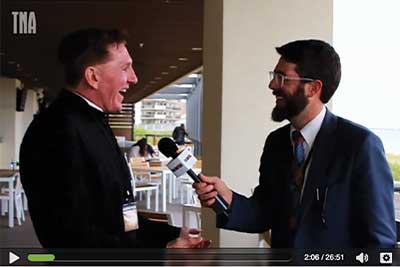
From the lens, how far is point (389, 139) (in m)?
1.21

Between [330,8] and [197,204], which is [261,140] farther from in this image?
[330,8]

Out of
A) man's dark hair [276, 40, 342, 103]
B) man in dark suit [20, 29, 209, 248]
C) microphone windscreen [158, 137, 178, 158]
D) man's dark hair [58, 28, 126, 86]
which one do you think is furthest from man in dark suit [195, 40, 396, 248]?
man's dark hair [58, 28, 126, 86]

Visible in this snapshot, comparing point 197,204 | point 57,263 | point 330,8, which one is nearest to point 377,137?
point 330,8

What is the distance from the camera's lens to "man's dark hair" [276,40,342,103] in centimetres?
122

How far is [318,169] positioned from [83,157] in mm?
590

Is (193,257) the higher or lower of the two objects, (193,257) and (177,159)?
the lower

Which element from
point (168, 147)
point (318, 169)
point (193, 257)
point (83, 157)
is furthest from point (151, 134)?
point (318, 169)

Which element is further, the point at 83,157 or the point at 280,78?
the point at 280,78

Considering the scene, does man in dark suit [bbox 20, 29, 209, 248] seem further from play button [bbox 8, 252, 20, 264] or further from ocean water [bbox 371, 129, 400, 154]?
ocean water [bbox 371, 129, 400, 154]

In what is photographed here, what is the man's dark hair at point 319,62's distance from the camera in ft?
4.00

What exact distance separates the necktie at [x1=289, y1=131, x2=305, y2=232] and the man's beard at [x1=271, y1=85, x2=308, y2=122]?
0.05 meters

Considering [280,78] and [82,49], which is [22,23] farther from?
[280,78]

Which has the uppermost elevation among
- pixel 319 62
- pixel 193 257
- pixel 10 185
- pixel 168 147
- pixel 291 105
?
pixel 319 62
